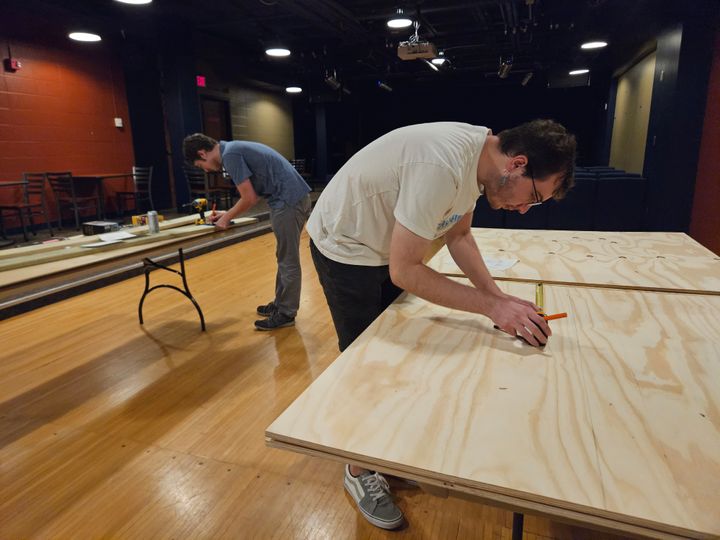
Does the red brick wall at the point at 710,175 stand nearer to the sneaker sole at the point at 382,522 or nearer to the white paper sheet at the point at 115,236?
the sneaker sole at the point at 382,522

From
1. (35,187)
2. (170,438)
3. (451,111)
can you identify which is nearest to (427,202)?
(170,438)

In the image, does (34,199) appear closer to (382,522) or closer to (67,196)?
(67,196)

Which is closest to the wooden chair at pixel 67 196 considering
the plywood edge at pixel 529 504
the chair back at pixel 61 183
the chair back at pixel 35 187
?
the chair back at pixel 61 183

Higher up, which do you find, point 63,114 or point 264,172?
point 63,114

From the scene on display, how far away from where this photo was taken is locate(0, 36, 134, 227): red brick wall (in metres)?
6.12

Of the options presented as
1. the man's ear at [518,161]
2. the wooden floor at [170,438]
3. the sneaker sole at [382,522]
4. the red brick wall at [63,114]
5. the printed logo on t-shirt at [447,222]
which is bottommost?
the wooden floor at [170,438]

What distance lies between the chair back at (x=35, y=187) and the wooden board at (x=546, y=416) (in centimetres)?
680

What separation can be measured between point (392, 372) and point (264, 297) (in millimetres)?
3027

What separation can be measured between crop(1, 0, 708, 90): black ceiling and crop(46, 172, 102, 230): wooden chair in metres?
2.09

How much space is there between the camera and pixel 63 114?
6.83 meters

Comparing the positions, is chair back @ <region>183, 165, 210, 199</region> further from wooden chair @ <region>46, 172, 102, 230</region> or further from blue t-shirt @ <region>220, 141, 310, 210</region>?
blue t-shirt @ <region>220, 141, 310, 210</region>

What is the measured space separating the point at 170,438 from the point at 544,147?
1852 mm

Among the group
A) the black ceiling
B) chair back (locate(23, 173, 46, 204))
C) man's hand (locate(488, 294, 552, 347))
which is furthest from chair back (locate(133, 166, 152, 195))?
man's hand (locate(488, 294, 552, 347))

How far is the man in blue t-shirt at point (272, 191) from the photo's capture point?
9.52ft
